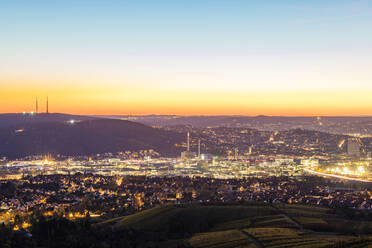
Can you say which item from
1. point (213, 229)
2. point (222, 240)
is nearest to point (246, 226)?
point (213, 229)

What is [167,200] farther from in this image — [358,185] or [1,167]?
[1,167]

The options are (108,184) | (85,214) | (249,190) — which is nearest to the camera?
(85,214)

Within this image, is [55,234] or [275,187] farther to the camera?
[275,187]

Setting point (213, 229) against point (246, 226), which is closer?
point (246, 226)

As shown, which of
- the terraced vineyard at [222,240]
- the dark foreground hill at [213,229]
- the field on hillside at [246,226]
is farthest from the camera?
the terraced vineyard at [222,240]

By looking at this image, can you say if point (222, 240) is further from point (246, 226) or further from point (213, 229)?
point (213, 229)

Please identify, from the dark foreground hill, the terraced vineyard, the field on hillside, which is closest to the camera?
the dark foreground hill

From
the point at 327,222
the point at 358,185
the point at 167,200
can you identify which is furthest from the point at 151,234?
the point at 358,185

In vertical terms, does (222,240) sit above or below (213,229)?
above

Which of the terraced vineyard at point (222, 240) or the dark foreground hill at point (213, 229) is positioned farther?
the terraced vineyard at point (222, 240)

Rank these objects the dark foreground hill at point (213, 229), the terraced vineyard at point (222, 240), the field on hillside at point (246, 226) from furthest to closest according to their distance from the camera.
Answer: the terraced vineyard at point (222, 240) → the field on hillside at point (246, 226) → the dark foreground hill at point (213, 229)

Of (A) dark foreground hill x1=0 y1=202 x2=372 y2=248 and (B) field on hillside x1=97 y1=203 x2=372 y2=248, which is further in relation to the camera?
(B) field on hillside x1=97 y1=203 x2=372 y2=248
